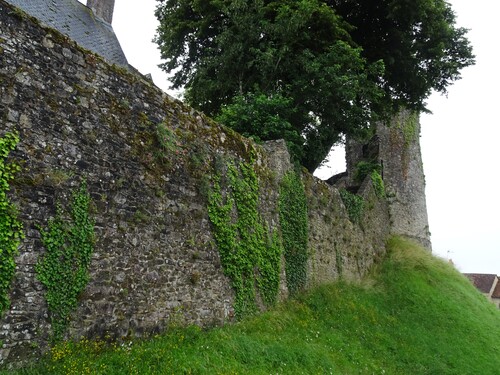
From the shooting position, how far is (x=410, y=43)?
1712 cm

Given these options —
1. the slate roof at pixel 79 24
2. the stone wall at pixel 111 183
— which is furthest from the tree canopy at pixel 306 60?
the stone wall at pixel 111 183

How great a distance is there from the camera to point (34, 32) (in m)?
5.76

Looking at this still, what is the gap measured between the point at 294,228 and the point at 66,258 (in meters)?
6.49

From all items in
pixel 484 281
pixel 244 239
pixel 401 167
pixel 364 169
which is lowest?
pixel 484 281

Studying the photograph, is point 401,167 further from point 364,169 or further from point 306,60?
point 306,60

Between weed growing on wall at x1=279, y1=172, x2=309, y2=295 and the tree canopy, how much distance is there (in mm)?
1471

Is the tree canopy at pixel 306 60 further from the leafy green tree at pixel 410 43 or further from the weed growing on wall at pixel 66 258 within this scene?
the weed growing on wall at pixel 66 258

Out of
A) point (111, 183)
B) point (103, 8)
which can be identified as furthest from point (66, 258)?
point (103, 8)

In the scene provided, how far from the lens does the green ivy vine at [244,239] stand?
8508mm

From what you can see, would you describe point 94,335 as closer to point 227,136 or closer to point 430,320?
point 227,136

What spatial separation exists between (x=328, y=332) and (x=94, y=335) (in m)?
5.64

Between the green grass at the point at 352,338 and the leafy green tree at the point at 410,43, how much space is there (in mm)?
6845

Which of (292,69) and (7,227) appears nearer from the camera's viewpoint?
(7,227)

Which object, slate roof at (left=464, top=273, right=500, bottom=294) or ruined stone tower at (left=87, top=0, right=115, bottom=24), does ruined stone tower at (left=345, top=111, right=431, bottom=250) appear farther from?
slate roof at (left=464, top=273, right=500, bottom=294)
